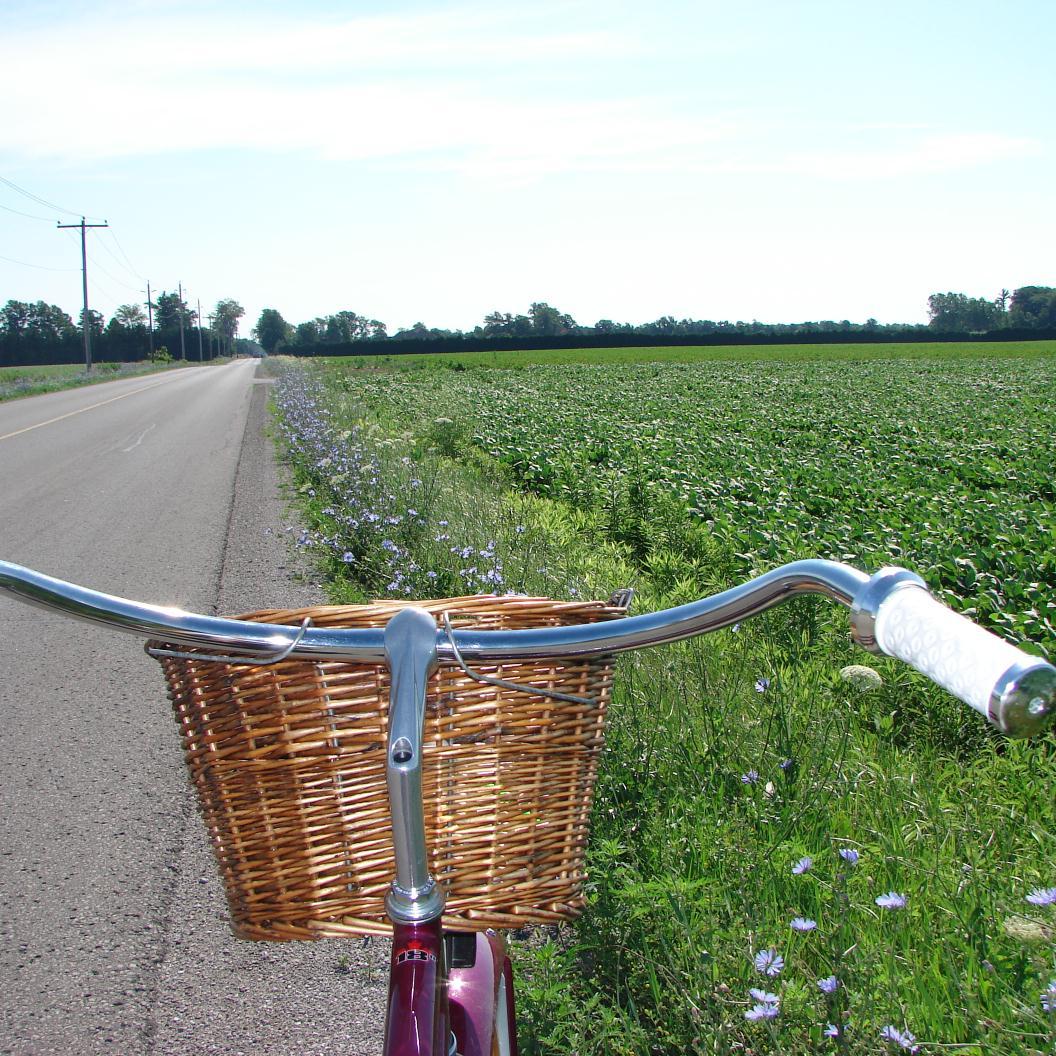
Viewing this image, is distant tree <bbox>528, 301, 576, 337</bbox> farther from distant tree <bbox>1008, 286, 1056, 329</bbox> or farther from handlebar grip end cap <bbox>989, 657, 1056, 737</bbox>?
handlebar grip end cap <bbox>989, 657, 1056, 737</bbox>

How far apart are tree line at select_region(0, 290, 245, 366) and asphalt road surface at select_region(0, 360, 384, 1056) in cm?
10421

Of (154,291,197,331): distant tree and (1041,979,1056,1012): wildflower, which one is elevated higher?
(154,291,197,331): distant tree

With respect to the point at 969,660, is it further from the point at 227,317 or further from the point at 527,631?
the point at 227,317

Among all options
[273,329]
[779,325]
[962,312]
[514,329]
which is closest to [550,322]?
[514,329]

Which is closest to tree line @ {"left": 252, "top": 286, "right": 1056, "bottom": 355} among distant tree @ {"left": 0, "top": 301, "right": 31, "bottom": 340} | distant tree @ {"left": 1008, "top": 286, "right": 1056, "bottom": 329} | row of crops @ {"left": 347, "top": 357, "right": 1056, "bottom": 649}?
distant tree @ {"left": 1008, "top": 286, "right": 1056, "bottom": 329}

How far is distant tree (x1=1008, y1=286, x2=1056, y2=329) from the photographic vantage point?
4311 inches

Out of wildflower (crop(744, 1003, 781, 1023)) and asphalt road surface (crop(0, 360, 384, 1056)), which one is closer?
wildflower (crop(744, 1003, 781, 1023))

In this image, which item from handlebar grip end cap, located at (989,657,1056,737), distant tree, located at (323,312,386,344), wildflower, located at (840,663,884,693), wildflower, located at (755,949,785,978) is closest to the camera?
handlebar grip end cap, located at (989,657,1056,737)

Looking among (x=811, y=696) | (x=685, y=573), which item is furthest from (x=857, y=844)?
(x=685, y=573)

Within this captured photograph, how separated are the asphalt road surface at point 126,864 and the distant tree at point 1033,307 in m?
118

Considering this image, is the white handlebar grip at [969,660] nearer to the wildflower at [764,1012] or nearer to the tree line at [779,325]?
the wildflower at [764,1012]

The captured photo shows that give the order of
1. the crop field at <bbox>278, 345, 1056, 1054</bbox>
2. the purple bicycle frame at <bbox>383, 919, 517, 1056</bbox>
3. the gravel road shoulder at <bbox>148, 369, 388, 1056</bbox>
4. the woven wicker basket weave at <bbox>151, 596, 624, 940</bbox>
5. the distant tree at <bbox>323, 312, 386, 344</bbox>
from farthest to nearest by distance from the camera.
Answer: the distant tree at <bbox>323, 312, 386, 344</bbox>, the gravel road shoulder at <bbox>148, 369, 388, 1056</bbox>, the crop field at <bbox>278, 345, 1056, 1054</bbox>, the woven wicker basket weave at <bbox>151, 596, 624, 940</bbox>, the purple bicycle frame at <bbox>383, 919, 517, 1056</bbox>

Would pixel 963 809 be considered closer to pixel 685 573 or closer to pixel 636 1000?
pixel 636 1000

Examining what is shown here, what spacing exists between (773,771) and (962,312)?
138604 mm
